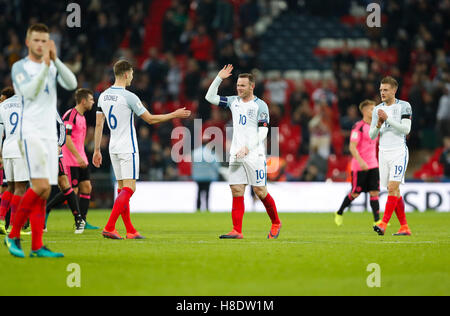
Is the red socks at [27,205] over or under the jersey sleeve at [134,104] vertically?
under

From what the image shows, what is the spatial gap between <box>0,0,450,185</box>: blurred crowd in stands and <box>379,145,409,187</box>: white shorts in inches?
346

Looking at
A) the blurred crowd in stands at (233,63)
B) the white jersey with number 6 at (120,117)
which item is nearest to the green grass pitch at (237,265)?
the white jersey with number 6 at (120,117)

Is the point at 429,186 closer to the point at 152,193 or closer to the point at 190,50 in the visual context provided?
the point at 152,193

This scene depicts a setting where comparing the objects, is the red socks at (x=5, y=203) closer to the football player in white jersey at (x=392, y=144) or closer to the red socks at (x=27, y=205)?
the red socks at (x=27, y=205)

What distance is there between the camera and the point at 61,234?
11547 millimetres

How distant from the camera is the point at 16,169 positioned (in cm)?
1034

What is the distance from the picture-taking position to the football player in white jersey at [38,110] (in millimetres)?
7375

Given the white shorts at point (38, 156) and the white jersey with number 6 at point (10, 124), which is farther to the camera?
the white jersey with number 6 at point (10, 124)

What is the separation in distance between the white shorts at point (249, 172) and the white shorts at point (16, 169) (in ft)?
9.10

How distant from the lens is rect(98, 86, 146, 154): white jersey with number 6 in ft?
32.9

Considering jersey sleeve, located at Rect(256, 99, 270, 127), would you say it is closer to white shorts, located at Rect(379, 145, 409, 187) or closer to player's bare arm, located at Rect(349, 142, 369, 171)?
white shorts, located at Rect(379, 145, 409, 187)

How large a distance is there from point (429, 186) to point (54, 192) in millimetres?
9830

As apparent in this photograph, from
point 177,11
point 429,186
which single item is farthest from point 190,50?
point 429,186

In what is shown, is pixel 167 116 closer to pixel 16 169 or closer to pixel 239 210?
pixel 239 210
